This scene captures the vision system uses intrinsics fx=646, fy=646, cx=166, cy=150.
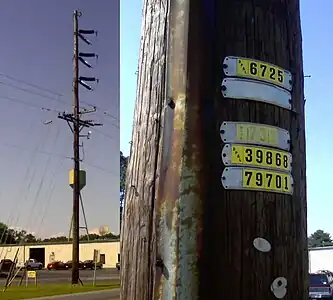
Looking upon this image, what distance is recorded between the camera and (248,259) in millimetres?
1808

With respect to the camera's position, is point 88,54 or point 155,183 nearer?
point 155,183

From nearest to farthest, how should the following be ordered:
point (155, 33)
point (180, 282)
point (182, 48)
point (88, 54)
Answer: point (180, 282)
point (182, 48)
point (155, 33)
point (88, 54)

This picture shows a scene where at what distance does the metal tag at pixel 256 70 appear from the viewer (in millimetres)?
1883

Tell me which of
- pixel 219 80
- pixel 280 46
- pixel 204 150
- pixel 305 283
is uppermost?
pixel 280 46

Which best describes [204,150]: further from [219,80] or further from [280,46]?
[280,46]

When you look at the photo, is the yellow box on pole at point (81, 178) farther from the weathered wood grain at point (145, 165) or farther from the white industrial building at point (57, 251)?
the weathered wood grain at point (145, 165)

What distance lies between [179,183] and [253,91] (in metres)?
0.35

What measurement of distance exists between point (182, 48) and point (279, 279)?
0.72m

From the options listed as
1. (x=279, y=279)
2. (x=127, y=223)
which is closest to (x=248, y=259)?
(x=279, y=279)

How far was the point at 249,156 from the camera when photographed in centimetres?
184

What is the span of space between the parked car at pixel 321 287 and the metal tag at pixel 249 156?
63.4ft

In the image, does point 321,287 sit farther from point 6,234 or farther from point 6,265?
point 6,265

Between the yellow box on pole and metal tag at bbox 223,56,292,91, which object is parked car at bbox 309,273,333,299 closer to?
the yellow box on pole

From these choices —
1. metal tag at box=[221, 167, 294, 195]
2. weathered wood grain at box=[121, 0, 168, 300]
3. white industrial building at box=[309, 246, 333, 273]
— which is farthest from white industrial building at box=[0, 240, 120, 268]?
metal tag at box=[221, 167, 294, 195]
